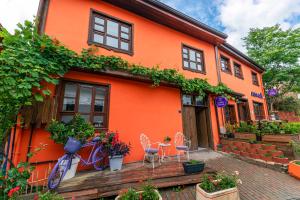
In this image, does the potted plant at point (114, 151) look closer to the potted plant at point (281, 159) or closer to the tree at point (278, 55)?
the potted plant at point (281, 159)

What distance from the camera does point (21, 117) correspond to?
11.0 ft

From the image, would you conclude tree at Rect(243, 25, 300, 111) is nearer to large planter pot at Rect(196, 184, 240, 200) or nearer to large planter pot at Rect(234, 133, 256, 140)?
large planter pot at Rect(234, 133, 256, 140)

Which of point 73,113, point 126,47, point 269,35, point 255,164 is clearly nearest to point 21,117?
point 73,113

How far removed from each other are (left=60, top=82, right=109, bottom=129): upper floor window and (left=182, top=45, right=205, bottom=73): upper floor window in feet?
15.4

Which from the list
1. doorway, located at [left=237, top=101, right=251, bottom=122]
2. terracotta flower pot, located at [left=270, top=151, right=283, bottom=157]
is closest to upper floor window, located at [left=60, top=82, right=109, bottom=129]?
terracotta flower pot, located at [left=270, top=151, right=283, bottom=157]

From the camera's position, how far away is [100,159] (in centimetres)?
402

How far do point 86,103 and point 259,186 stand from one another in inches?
228

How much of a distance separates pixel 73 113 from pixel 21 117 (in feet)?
3.99

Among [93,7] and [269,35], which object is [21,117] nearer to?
[93,7]

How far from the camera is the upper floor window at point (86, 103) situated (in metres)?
4.17

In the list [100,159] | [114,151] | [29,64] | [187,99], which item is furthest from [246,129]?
[29,64]

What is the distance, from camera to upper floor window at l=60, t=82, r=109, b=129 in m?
4.17

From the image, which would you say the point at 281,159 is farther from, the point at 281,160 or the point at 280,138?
the point at 280,138

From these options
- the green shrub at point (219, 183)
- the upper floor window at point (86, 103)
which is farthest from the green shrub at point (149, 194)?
the upper floor window at point (86, 103)
